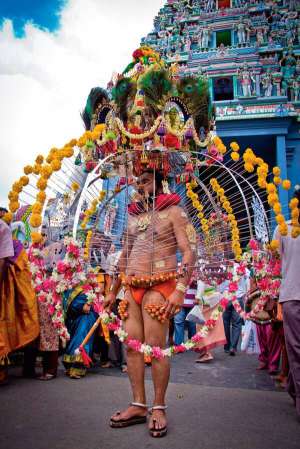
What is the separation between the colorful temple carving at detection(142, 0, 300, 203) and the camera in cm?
1238

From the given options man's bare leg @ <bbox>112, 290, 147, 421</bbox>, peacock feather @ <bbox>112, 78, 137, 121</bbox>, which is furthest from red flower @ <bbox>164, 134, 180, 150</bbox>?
man's bare leg @ <bbox>112, 290, 147, 421</bbox>

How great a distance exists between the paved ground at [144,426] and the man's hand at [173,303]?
0.77 meters

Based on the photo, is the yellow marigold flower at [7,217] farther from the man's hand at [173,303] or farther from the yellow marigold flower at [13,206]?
the man's hand at [173,303]

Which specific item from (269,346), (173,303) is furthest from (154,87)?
(269,346)

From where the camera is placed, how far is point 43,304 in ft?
13.0

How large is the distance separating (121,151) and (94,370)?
282 centimetres

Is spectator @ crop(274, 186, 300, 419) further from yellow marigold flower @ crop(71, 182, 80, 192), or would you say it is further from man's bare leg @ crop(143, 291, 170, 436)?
yellow marigold flower @ crop(71, 182, 80, 192)

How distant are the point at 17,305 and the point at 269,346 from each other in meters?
2.92

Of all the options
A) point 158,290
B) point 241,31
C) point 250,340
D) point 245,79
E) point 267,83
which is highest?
point 241,31

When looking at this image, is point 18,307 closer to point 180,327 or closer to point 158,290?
point 158,290

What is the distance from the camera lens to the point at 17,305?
3729 mm

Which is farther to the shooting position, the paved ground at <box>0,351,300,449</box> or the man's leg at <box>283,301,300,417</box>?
the man's leg at <box>283,301,300,417</box>

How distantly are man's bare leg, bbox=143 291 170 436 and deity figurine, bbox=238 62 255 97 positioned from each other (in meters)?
11.9

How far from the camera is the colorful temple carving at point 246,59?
12375 millimetres
